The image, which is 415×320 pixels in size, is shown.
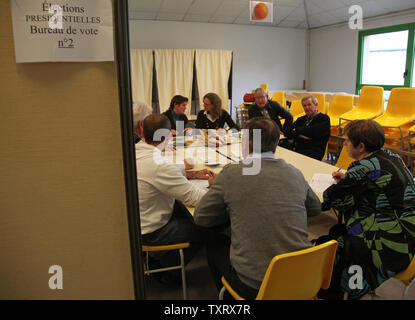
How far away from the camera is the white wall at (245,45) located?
755 centimetres

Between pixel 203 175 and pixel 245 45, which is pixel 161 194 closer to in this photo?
pixel 203 175

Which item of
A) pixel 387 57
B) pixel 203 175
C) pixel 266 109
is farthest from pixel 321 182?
pixel 387 57

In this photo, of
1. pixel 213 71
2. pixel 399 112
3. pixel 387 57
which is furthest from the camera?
pixel 213 71

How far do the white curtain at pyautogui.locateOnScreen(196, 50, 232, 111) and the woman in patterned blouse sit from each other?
20.2 feet

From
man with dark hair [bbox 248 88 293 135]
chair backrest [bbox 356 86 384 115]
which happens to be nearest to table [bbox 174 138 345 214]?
man with dark hair [bbox 248 88 293 135]

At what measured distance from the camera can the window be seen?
21.1 feet

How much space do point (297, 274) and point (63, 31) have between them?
1155 mm

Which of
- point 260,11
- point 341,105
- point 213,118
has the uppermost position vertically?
point 260,11

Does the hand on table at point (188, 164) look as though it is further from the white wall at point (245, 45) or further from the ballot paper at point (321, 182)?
the white wall at point (245, 45)

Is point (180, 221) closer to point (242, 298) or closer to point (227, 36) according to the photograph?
point (242, 298)

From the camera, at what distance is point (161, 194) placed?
6.29 ft

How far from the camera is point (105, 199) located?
3.19ft

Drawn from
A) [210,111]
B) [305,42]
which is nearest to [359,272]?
[210,111]

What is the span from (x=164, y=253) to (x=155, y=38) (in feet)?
21.4
